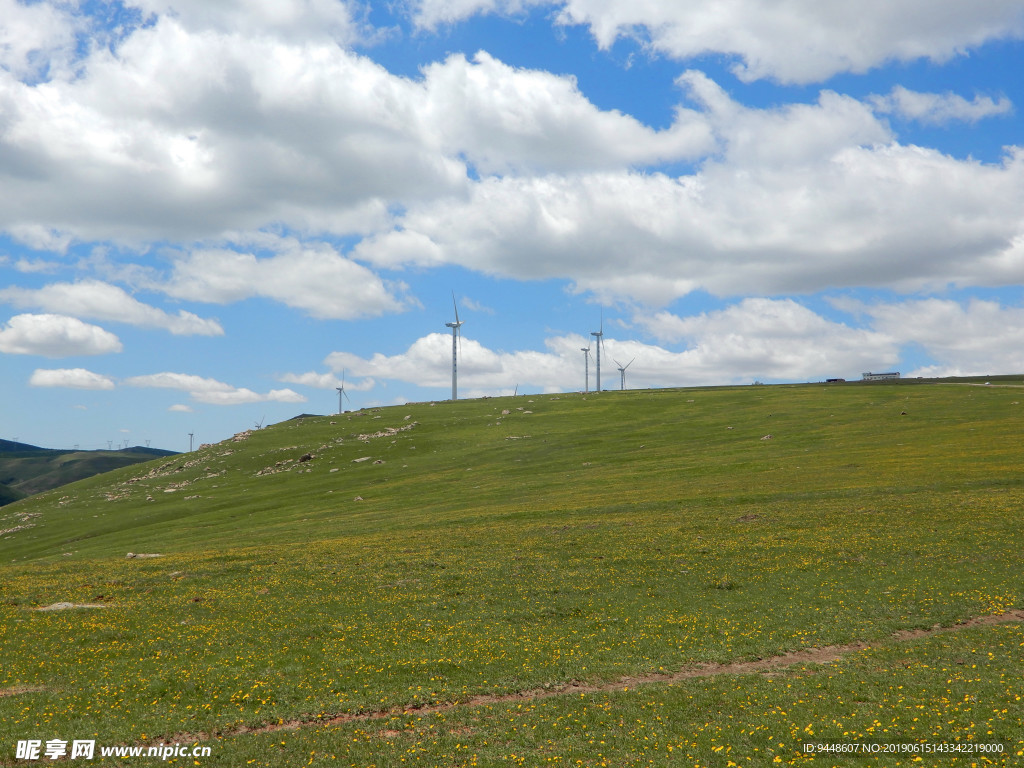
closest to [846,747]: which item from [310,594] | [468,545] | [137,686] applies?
[137,686]

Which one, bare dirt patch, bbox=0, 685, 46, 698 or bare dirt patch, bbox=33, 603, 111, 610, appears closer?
bare dirt patch, bbox=0, 685, 46, 698

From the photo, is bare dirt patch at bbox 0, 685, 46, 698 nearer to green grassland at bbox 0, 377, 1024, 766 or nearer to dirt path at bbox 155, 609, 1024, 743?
green grassland at bbox 0, 377, 1024, 766

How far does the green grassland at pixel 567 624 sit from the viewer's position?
72.9 feet

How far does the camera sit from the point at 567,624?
35656 mm

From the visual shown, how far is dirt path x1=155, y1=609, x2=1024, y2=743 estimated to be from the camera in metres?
24.0

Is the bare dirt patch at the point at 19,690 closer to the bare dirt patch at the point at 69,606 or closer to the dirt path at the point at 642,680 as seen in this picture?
the dirt path at the point at 642,680

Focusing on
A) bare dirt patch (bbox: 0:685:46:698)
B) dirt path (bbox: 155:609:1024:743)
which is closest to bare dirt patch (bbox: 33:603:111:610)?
bare dirt patch (bbox: 0:685:46:698)

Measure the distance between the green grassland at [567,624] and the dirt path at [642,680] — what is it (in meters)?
0.18

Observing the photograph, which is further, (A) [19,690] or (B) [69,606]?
(B) [69,606]

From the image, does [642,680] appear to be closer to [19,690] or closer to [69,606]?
[19,690]

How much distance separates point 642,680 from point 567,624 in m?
8.70

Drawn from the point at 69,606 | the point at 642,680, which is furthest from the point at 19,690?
the point at 642,680

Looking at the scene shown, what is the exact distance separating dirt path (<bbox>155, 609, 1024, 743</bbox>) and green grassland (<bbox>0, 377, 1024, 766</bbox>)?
0.18 metres

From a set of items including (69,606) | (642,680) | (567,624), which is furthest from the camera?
(69,606)
